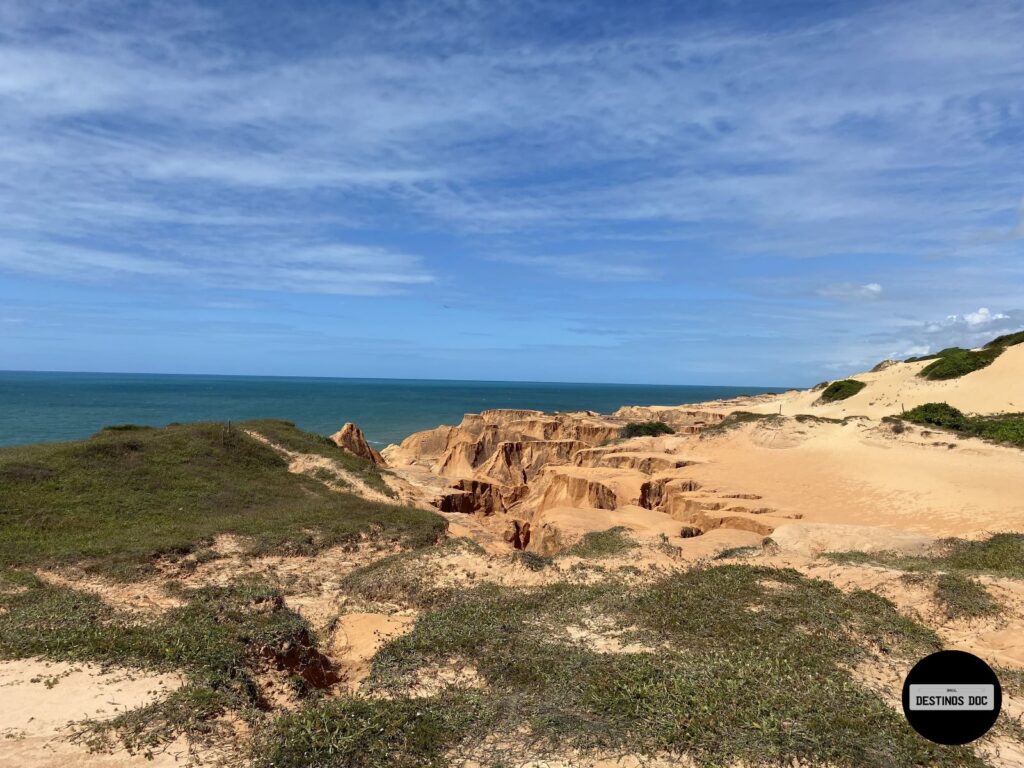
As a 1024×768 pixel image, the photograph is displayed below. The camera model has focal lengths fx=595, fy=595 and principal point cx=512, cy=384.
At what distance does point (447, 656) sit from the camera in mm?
10055

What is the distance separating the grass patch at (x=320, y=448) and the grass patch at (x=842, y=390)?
5164 centimetres

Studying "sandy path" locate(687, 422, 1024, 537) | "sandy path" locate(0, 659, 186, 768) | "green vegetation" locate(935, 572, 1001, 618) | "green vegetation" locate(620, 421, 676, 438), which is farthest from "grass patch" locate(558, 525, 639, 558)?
"green vegetation" locate(620, 421, 676, 438)

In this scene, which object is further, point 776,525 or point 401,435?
point 401,435

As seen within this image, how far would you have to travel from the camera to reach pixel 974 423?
35.6m

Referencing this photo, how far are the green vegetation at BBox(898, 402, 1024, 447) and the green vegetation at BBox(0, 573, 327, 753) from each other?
35.1 meters

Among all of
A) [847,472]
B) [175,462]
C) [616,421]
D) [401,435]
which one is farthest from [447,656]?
[401,435]

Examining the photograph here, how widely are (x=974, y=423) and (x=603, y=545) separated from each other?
102ft

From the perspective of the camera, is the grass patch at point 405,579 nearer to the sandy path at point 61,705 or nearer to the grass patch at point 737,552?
the sandy path at point 61,705

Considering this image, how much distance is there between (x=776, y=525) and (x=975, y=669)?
19816 mm

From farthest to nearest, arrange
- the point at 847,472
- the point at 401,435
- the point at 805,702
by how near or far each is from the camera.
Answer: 1. the point at 401,435
2. the point at 847,472
3. the point at 805,702

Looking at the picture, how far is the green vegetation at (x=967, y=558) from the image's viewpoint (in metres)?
13.8

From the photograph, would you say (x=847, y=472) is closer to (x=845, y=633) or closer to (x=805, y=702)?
(x=845, y=633)

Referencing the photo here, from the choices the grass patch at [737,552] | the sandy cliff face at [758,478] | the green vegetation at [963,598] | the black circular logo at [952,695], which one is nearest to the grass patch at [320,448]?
the sandy cliff face at [758,478]

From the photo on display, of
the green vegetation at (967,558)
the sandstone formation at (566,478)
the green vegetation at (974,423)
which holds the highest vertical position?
the green vegetation at (974,423)
